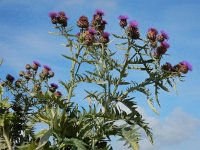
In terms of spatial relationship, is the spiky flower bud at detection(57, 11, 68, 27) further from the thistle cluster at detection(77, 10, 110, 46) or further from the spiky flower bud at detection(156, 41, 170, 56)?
the spiky flower bud at detection(156, 41, 170, 56)

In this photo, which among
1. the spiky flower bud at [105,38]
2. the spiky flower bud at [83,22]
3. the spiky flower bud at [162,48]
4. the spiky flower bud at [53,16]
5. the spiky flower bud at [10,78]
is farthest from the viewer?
the spiky flower bud at [10,78]

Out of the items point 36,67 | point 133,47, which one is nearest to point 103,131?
point 133,47

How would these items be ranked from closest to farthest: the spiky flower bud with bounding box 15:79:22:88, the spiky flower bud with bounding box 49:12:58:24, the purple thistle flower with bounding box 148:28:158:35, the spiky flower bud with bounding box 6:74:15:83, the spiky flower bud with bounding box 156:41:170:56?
1. the spiky flower bud with bounding box 156:41:170:56
2. the purple thistle flower with bounding box 148:28:158:35
3. the spiky flower bud with bounding box 49:12:58:24
4. the spiky flower bud with bounding box 15:79:22:88
5. the spiky flower bud with bounding box 6:74:15:83

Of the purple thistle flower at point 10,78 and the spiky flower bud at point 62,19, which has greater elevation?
the spiky flower bud at point 62,19

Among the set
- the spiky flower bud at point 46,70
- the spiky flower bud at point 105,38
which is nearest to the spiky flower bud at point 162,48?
the spiky flower bud at point 105,38

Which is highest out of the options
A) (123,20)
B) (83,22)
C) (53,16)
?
(53,16)

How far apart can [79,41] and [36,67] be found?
2.36 m

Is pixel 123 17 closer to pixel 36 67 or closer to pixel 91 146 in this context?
pixel 91 146

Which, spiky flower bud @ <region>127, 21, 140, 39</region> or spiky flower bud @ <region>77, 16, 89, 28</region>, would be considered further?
spiky flower bud @ <region>77, 16, 89, 28</region>

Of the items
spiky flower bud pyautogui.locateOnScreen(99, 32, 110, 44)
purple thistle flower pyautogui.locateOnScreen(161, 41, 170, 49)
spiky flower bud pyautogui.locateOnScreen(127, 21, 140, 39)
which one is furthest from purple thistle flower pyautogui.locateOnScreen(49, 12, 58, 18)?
purple thistle flower pyautogui.locateOnScreen(161, 41, 170, 49)

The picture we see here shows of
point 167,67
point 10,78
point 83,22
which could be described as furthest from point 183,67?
point 10,78

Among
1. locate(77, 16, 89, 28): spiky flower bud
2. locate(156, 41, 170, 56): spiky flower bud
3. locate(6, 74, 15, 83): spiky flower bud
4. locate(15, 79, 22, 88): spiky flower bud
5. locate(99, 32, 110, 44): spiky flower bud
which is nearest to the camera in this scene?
locate(156, 41, 170, 56): spiky flower bud

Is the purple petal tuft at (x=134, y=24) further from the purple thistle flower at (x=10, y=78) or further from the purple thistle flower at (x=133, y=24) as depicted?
the purple thistle flower at (x=10, y=78)

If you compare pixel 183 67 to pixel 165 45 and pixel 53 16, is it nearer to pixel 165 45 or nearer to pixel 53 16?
pixel 165 45
